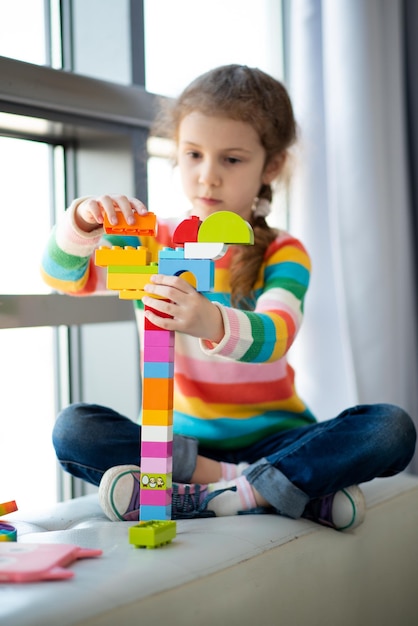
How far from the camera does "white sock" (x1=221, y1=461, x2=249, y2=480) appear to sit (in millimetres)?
1181

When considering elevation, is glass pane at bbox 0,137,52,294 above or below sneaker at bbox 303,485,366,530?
above

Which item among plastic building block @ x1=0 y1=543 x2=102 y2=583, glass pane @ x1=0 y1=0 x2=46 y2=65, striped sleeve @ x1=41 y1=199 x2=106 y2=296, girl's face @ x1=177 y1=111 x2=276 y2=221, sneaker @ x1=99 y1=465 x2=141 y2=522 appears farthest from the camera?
glass pane @ x1=0 y1=0 x2=46 y2=65

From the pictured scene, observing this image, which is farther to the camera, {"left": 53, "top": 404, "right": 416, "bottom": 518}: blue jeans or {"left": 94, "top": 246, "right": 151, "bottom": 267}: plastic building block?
{"left": 53, "top": 404, "right": 416, "bottom": 518}: blue jeans

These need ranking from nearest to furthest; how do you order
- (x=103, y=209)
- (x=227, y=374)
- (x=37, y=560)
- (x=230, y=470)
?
(x=37, y=560) → (x=103, y=209) → (x=230, y=470) → (x=227, y=374)

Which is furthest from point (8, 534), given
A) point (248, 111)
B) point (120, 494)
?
point (248, 111)

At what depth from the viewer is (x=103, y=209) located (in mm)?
1021

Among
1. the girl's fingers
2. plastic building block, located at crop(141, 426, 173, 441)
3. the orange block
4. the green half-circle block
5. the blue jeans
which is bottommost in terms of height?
the blue jeans

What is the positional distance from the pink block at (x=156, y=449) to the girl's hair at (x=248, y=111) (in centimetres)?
41

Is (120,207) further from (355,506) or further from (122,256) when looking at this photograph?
(355,506)

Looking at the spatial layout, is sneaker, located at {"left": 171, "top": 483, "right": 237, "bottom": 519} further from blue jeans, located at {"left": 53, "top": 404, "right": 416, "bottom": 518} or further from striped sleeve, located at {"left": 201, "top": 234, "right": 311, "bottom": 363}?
striped sleeve, located at {"left": 201, "top": 234, "right": 311, "bottom": 363}

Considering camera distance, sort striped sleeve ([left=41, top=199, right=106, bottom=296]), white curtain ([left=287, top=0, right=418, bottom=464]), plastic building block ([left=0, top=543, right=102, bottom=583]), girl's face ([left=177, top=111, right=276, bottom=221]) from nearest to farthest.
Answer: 1. plastic building block ([left=0, top=543, right=102, bottom=583])
2. striped sleeve ([left=41, top=199, right=106, bottom=296])
3. girl's face ([left=177, top=111, right=276, bottom=221])
4. white curtain ([left=287, top=0, right=418, bottom=464])

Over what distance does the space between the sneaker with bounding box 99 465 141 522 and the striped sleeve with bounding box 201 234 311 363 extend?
0.19m

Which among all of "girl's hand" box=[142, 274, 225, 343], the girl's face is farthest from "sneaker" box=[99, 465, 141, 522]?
the girl's face

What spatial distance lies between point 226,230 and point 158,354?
0.53 feet
